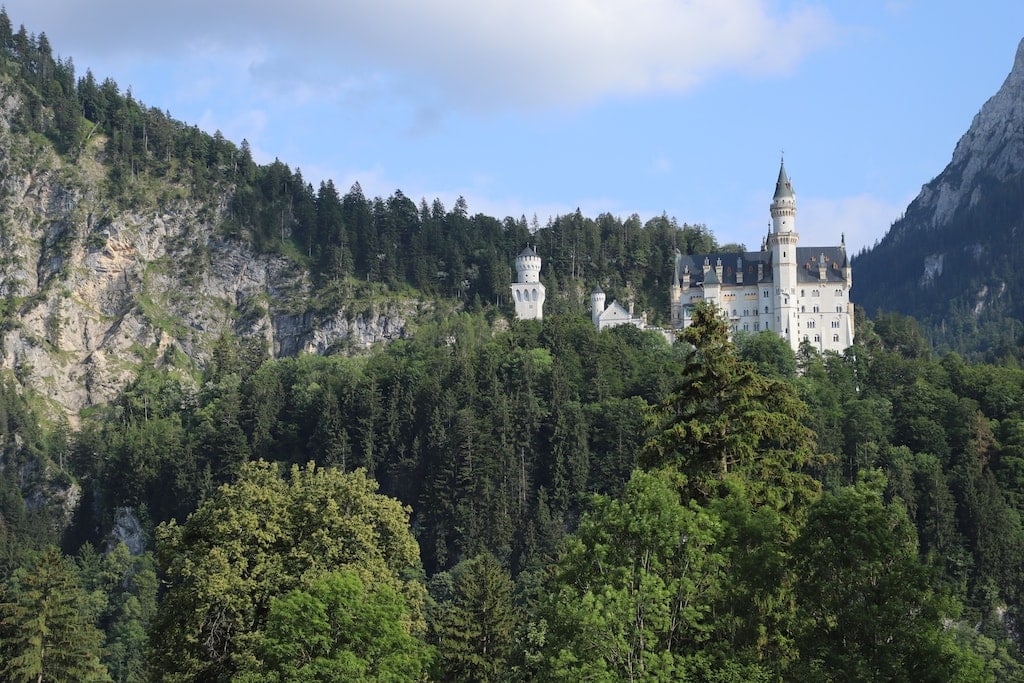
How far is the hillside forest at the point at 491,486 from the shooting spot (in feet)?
111

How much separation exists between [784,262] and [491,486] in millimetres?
43429

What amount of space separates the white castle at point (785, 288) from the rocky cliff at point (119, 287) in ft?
142

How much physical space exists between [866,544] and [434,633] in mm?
38023

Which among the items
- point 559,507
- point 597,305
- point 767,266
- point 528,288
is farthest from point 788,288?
point 559,507

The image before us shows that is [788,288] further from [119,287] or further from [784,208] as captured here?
[119,287]

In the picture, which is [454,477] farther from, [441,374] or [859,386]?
[859,386]

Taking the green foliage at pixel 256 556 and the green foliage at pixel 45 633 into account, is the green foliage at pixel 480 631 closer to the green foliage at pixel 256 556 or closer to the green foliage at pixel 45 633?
the green foliage at pixel 256 556

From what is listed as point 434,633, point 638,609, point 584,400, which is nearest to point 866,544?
point 638,609

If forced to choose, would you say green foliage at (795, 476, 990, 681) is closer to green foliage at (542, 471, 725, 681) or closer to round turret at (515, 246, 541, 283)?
green foliage at (542, 471, 725, 681)

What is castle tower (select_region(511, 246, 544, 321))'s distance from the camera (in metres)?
162

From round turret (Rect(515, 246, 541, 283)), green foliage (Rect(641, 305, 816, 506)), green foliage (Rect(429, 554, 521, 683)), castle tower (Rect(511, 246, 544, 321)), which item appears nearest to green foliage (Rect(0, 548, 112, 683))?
green foliage (Rect(429, 554, 521, 683))

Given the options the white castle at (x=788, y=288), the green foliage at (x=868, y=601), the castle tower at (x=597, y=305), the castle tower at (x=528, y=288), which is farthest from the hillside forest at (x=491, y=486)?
the castle tower at (x=597, y=305)

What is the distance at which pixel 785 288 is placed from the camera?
141 m

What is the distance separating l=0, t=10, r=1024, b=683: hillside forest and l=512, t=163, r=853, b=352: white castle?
17.3ft
